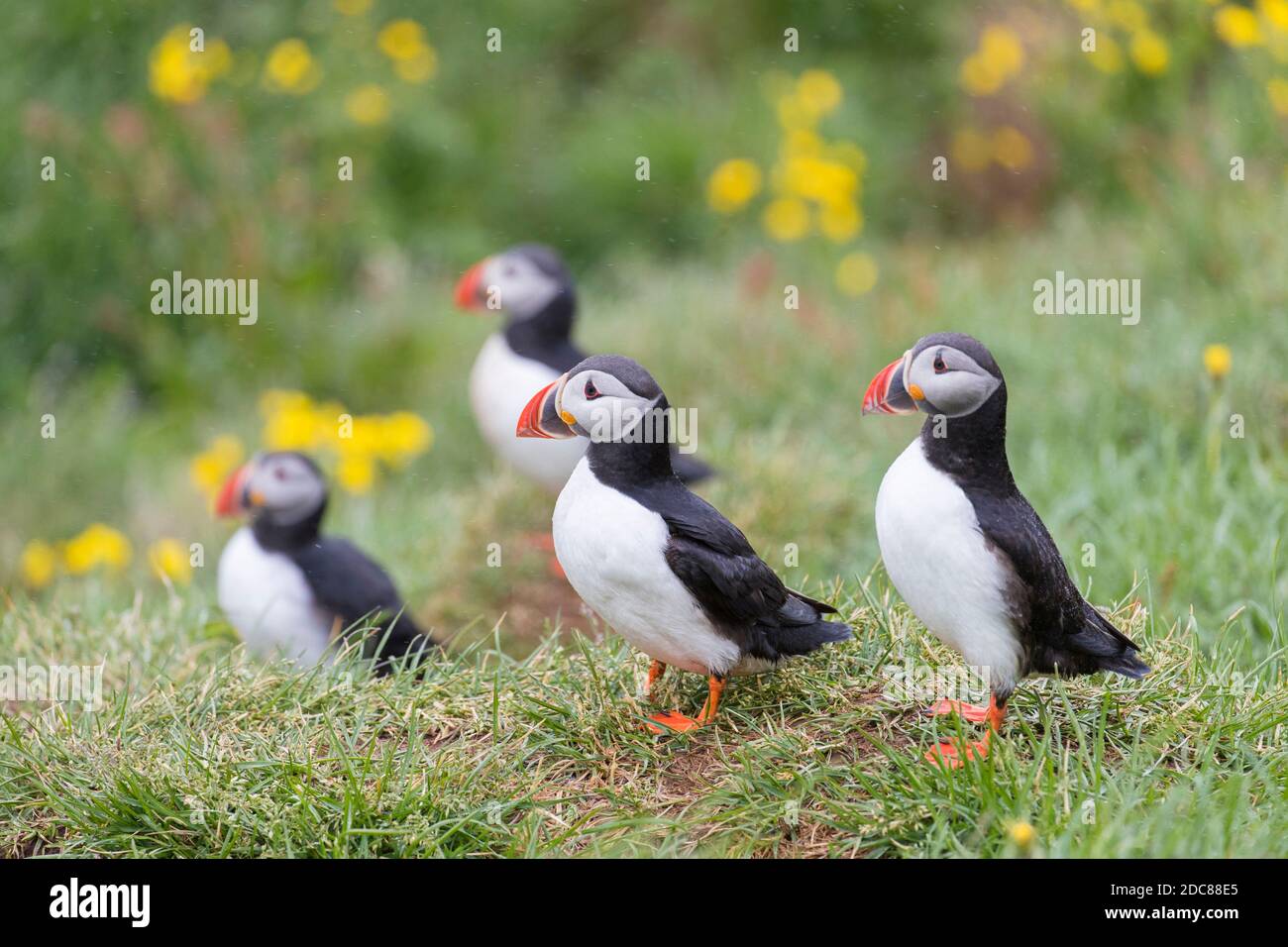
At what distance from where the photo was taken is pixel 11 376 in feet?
26.9

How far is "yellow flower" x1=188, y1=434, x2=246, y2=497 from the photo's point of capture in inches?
258

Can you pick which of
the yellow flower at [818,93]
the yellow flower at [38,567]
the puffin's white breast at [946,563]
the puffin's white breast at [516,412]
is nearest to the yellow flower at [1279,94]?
the yellow flower at [818,93]

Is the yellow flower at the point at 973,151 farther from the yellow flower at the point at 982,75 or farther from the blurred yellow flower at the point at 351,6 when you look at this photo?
the blurred yellow flower at the point at 351,6

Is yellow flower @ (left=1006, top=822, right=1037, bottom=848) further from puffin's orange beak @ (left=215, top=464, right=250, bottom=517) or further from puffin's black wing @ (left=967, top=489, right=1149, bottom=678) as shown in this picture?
puffin's orange beak @ (left=215, top=464, right=250, bottom=517)

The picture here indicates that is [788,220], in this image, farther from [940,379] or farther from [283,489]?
[940,379]

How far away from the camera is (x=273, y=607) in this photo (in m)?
4.60

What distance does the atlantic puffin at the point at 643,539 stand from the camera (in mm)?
3148

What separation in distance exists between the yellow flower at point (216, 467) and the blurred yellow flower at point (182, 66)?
2.35 meters

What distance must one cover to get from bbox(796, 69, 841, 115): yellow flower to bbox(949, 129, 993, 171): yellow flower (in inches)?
35.0

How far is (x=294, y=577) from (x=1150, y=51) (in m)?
5.79

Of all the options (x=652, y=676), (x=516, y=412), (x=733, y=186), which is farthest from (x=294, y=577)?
(x=733, y=186)
